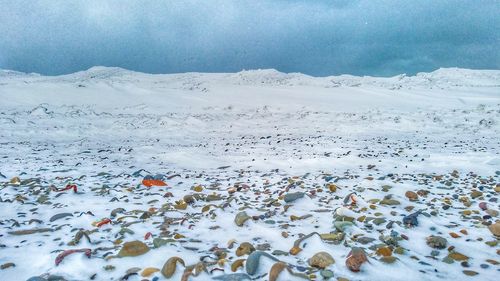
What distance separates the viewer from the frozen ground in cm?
402

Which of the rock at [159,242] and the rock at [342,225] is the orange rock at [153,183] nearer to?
the rock at [159,242]

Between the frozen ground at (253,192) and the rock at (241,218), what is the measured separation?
83 millimetres

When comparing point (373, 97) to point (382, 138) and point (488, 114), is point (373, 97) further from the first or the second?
point (382, 138)

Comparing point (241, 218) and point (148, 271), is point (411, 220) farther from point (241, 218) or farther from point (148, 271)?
point (148, 271)

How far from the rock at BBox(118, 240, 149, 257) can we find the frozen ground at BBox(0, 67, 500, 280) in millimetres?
66

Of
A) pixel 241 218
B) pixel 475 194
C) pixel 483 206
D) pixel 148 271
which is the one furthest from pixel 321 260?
pixel 475 194

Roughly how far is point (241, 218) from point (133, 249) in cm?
168

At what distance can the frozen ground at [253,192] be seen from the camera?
4016 mm

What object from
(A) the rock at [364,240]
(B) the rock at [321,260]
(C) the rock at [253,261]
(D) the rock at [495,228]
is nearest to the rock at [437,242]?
(A) the rock at [364,240]

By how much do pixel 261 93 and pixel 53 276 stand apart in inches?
1173

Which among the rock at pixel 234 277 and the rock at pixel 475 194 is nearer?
the rock at pixel 234 277

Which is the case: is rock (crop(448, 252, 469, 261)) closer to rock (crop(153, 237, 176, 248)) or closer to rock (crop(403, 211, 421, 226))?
rock (crop(403, 211, 421, 226))

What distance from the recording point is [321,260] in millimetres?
3916

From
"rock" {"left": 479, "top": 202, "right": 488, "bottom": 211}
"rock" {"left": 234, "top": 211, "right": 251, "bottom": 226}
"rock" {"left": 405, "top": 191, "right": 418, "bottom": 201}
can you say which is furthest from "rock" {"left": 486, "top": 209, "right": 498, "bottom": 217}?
"rock" {"left": 234, "top": 211, "right": 251, "bottom": 226}
